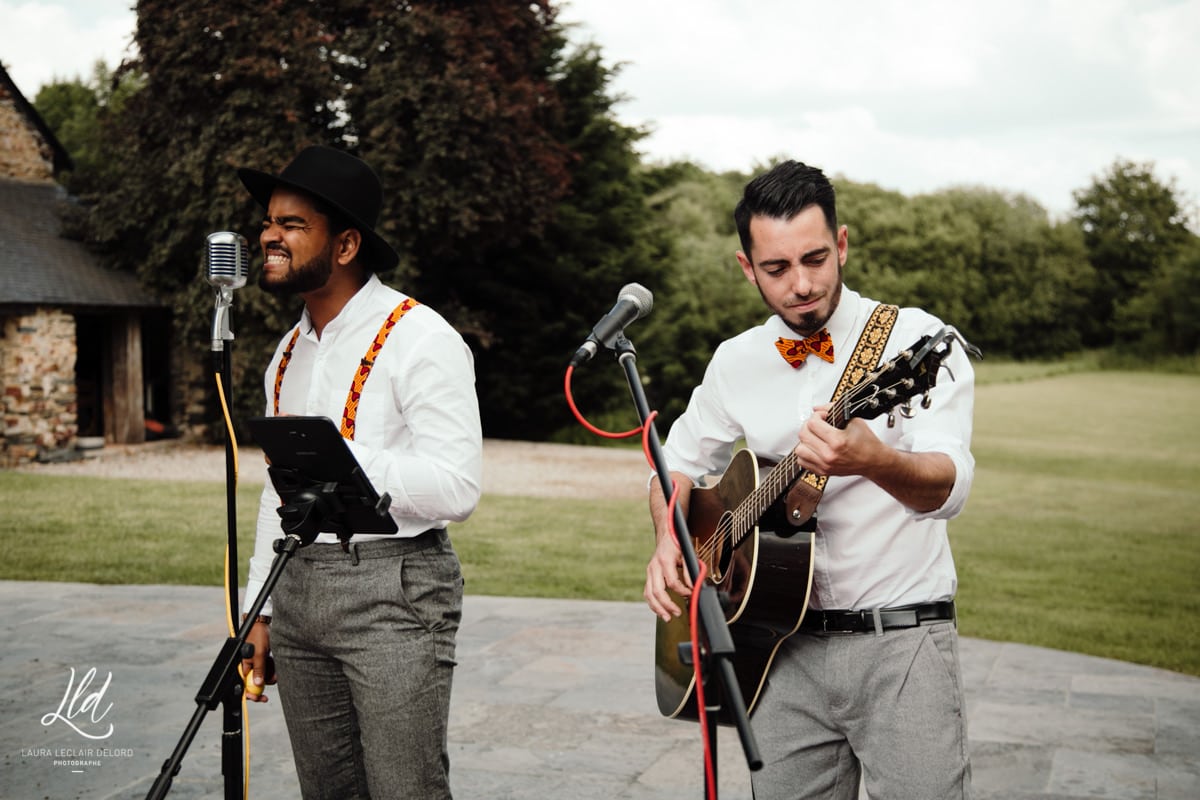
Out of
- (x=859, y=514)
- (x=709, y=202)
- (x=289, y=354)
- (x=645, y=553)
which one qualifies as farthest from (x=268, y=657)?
(x=709, y=202)

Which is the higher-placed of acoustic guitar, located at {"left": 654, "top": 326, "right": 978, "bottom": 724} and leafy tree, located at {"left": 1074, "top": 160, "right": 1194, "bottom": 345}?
leafy tree, located at {"left": 1074, "top": 160, "right": 1194, "bottom": 345}

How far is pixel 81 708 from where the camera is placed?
5.52 m

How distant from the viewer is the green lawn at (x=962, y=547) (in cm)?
918

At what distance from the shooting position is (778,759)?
274cm

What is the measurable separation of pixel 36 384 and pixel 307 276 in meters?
17.4

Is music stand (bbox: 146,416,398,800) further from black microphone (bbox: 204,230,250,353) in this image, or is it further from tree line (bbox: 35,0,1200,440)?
tree line (bbox: 35,0,1200,440)

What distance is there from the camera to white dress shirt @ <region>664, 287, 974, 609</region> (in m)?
2.51

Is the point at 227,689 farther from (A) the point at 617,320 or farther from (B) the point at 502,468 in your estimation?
(B) the point at 502,468

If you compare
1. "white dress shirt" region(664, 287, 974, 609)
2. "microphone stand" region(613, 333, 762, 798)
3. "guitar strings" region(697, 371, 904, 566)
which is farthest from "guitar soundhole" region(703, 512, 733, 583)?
"microphone stand" region(613, 333, 762, 798)

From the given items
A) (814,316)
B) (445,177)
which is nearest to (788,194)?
(814,316)

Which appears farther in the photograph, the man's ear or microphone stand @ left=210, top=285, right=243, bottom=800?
the man's ear

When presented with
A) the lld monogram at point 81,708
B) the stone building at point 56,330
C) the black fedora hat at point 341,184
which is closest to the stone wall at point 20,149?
the stone building at point 56,330

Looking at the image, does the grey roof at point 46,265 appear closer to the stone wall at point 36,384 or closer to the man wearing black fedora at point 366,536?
the stone wall at point 36,384

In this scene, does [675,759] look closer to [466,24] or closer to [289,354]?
[289,354]
